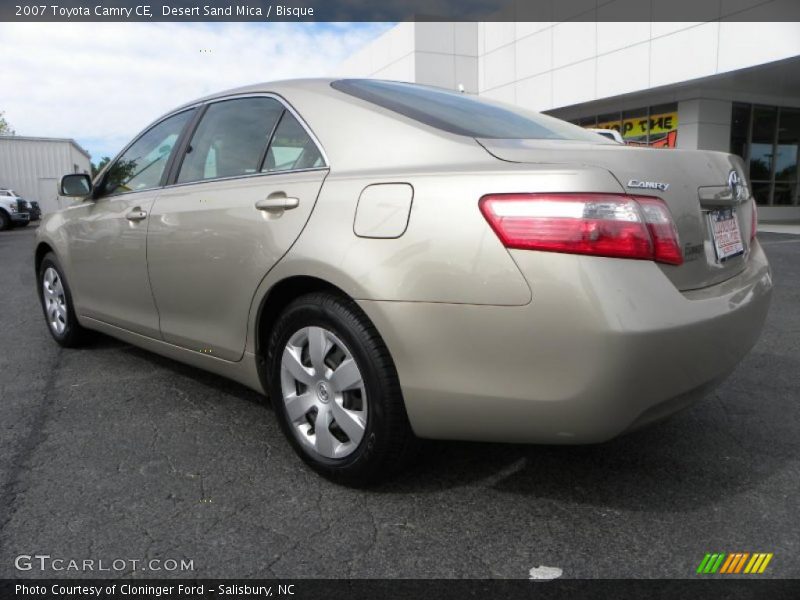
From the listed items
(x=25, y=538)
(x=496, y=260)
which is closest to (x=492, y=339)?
(x=496, y=260)

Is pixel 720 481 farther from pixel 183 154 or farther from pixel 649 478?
pixel 183 154

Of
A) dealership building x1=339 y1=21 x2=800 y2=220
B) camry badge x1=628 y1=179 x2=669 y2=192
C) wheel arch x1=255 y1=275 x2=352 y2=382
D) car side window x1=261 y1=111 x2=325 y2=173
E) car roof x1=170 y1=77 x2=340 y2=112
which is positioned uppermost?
dealership building x1=339 y1=21 x2=800 y2=220

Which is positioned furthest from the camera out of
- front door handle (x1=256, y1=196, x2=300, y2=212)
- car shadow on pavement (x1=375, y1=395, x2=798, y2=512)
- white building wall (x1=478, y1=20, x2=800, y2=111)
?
white building wall (x1=478, y1=20, x2=800, y2=111)

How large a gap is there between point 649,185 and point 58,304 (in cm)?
403

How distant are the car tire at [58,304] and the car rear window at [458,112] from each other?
2.64 metres

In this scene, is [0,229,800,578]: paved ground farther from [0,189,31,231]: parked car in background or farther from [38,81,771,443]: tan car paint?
[0,189,31,231]: parked car in background

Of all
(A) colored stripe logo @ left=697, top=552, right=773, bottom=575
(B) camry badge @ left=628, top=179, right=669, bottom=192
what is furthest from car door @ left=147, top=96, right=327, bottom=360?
(A) colored stripe logo @ left=697, top=552, right=773, bottom=575

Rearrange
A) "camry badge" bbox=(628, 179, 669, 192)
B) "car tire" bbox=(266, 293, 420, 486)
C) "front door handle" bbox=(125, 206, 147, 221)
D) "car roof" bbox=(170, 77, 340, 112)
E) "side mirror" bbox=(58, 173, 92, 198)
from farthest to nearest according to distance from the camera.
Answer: "side mirror" bbox=(58, 173, 92, 198) < "front door handle" bbox=(125, 206, 147, 221) < "car roof" bbox=(170, 77, 340, 112) < "car tire" bbox=(266, 293, 420, 486) < "camry badge" bbox=(628, 179, 669, 192)

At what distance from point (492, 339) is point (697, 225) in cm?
79

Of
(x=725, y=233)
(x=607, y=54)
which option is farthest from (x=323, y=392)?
(x=607, y=54)

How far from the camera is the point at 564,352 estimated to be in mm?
1815

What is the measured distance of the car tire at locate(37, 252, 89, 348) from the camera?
14.0 ft

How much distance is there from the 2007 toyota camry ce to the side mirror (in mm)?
1296

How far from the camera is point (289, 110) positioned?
2686mm
